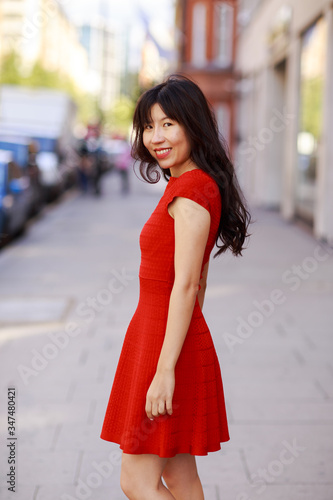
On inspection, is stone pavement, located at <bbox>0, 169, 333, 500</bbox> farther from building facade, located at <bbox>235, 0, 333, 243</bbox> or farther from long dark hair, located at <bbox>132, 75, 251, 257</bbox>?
building facade, located at <bbox>235, 0, 333, 243</bbox>

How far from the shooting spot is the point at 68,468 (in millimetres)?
3789

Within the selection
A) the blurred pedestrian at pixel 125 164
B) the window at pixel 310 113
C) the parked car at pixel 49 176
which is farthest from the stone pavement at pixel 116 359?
the blurred pedestrian at pixel 125 164

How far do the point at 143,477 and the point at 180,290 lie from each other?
595 mm

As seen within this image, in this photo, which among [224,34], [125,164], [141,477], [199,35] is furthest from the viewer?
[199,35]

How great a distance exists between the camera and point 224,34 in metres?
33.1

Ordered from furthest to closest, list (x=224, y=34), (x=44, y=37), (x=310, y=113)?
1. (x=44, y=37)
2. (x=224, y=34)
3. (x=310, y=113)

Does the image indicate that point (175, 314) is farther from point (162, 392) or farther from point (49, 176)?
point (49, 176)

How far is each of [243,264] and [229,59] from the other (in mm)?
23720

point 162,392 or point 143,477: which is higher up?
point 162,392

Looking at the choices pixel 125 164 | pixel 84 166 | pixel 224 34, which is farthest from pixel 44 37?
pixel 84 166

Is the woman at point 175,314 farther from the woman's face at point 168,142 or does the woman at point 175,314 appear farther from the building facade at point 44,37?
the building facade at point 44,37

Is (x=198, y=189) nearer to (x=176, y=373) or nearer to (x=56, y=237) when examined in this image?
(x=176, y=373)

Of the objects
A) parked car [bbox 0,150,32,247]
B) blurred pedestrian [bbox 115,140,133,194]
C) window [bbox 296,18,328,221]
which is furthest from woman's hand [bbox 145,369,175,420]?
blurred pedestrian [bbox 115,140,133,194]

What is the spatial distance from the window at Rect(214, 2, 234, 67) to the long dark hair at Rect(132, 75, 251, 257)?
31.4 meters
